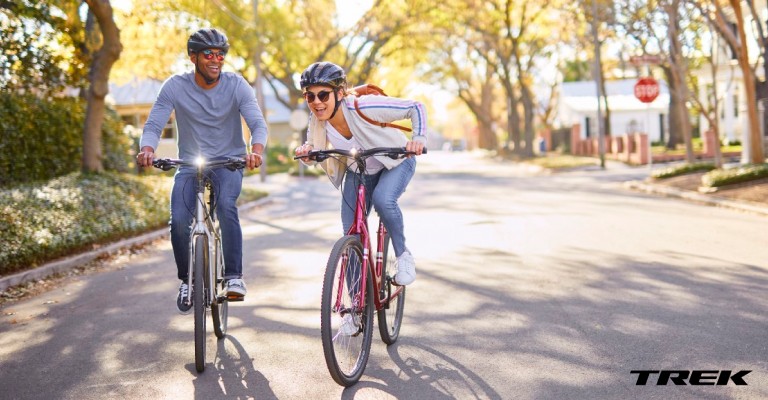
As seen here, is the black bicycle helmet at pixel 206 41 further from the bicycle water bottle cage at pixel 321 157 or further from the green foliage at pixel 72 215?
the green foliage at pixel 72 215

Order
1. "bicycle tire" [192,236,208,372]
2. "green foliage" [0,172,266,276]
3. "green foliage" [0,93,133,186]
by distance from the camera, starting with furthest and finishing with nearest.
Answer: "green foliage" [0,93,133,186]
"green foliage" [0,172,266,276]
"bicycle tire" [192,236,208,372]

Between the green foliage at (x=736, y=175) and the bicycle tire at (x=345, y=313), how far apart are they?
47.3 feet

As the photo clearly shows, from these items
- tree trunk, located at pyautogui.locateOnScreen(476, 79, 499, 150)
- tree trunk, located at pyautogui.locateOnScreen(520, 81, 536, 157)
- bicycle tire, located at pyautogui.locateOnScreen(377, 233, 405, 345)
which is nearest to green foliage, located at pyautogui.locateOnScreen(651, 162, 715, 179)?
bicycle tire, located at pyautogui.locateOnScreen(377, 233, 405, 345)

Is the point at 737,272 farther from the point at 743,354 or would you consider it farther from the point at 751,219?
the point at 751,219

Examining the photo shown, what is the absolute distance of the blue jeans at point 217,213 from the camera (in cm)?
580

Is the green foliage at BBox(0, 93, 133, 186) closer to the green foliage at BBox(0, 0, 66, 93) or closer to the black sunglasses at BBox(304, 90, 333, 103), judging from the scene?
the green foliage at BBox(0, 0, 66, 93)

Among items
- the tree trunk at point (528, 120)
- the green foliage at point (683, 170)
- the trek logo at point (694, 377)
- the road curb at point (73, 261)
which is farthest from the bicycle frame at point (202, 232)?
the tree trunk at point (528, 120)

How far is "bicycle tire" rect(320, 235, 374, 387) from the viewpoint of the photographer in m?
4.63

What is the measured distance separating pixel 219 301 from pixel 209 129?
1.13m

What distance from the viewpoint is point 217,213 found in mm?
5961

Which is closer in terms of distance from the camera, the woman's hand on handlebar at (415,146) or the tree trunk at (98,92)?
the woman's hand on handlebar at (415,146)

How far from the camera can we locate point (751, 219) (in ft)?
44.3

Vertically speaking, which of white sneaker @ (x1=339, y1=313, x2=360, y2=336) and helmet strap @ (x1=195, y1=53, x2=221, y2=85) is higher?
helmet strap @ (x1=195, y1=53, x2=221, y2=85)

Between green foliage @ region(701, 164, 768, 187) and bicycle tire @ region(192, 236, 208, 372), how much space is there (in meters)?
14.7
